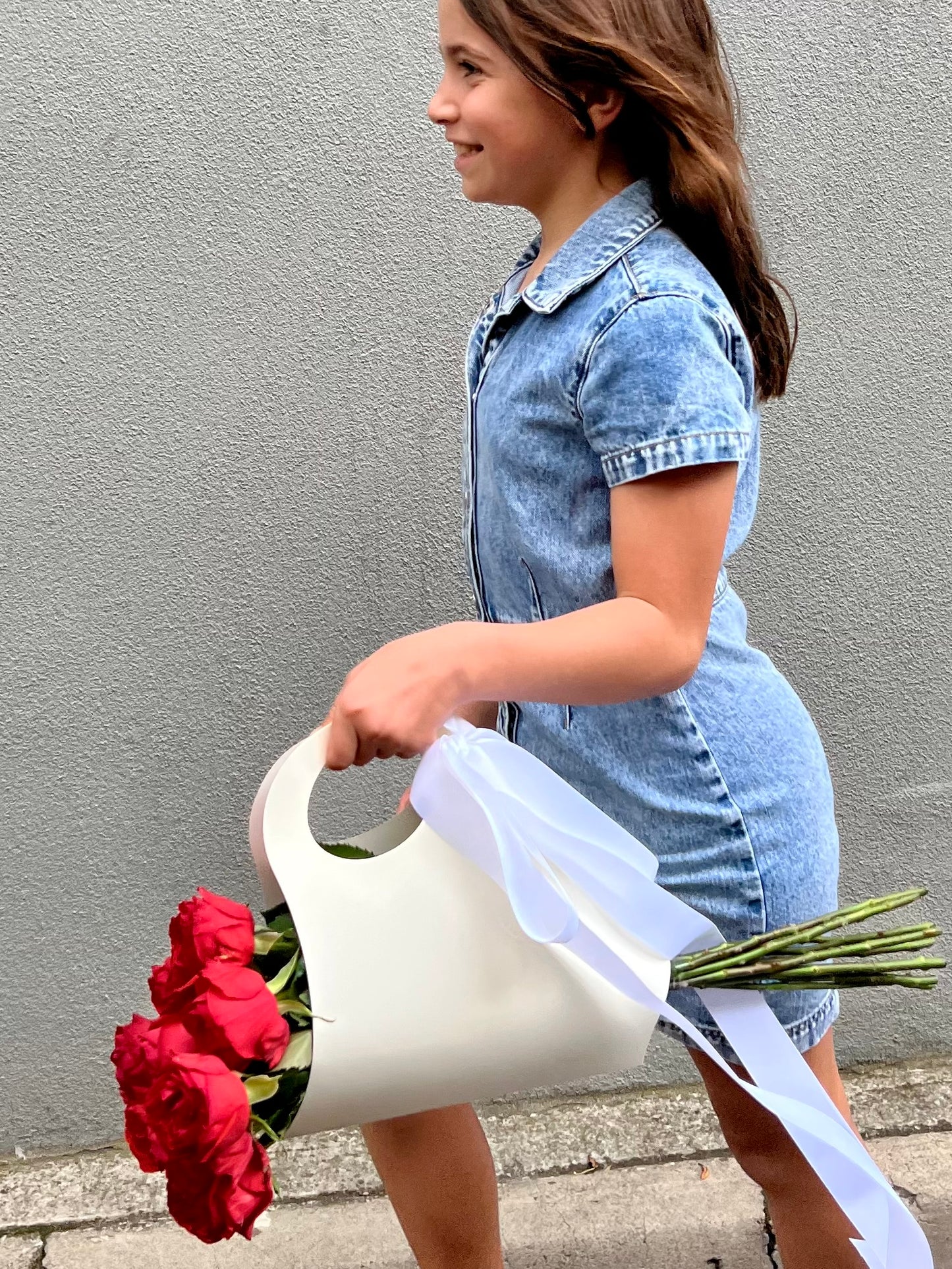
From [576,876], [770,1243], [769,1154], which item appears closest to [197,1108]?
[576,876]

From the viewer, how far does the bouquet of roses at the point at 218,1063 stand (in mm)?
924

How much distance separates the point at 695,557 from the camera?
3.64 ft

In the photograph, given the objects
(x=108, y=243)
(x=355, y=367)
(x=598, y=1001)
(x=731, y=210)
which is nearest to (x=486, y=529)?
(x=731, y=210)

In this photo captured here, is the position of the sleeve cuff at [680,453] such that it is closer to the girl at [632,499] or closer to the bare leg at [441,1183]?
the girl at [632,499]

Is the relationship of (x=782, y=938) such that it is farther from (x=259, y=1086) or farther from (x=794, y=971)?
(x=259, y=1086)

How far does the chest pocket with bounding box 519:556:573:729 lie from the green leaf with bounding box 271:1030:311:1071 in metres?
0.46

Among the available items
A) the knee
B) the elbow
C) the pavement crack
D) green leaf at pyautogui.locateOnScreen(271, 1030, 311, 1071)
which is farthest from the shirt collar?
the pavement crack

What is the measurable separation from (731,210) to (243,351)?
1014mm

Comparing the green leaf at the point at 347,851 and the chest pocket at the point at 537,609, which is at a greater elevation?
the chest pocket at the point at 537,609

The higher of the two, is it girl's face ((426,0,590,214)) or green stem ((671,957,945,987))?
girl's face ((426,0,590,214))

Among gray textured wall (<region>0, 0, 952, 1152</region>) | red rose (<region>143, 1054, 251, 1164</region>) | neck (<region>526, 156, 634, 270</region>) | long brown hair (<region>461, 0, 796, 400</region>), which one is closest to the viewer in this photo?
red rose (<region>143, 1054, 251, 1164</region>)

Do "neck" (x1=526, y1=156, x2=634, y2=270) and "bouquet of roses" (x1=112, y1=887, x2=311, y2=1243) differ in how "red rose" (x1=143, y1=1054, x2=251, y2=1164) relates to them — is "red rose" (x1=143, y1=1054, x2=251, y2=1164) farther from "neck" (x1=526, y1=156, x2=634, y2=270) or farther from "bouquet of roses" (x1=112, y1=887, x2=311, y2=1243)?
"neck" (x1=526, y1=156, x2=634, y2=270)

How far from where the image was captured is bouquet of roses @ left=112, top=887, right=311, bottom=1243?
92cm

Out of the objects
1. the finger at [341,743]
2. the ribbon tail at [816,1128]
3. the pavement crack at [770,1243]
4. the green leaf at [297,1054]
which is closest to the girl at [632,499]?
the finger at [341,743]
